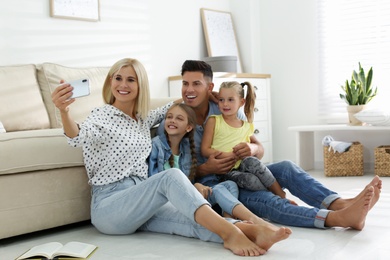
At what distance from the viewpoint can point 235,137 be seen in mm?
2766

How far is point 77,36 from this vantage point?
4.00 metres

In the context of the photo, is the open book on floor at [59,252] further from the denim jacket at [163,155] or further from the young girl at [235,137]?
the young girl at [235,137]

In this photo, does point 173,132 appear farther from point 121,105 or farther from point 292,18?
point 292,18

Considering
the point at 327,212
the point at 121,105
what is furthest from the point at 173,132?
the point at 327,212

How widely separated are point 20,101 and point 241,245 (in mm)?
1747

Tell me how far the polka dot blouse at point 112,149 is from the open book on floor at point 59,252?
402 mm

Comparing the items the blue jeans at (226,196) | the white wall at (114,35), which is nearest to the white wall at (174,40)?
the white wall at (114,35)

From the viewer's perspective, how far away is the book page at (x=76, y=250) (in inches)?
80.5

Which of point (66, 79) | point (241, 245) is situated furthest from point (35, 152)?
point (66, 79)

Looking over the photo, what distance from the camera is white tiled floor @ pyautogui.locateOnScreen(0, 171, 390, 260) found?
2.08m

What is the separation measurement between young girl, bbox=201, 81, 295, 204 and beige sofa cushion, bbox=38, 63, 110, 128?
0.95 metres

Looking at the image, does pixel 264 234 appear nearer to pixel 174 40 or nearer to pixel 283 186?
pixel 283 186

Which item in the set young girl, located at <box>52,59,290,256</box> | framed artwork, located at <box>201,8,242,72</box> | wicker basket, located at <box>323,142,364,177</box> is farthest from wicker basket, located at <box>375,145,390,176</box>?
→ young girl, located at <box>52,59,290,256</box>

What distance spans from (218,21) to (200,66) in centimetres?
241
